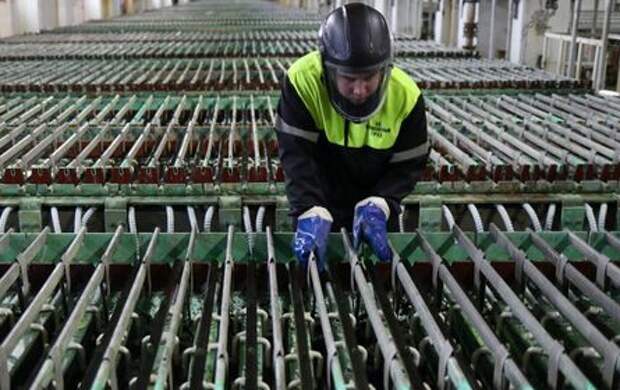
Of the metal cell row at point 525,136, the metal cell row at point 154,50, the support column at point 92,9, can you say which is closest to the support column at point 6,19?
the metal cell row at point 154,50

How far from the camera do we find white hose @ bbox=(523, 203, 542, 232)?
9.05ft

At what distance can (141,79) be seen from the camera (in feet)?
17.6

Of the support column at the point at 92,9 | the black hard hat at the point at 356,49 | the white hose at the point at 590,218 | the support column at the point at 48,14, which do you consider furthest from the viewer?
the support column at the point at 92,9

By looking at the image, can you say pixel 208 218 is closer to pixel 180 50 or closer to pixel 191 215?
pixel 191 215

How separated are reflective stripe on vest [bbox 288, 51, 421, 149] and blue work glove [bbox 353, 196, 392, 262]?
231 millimetres

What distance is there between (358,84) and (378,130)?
28 centimetres

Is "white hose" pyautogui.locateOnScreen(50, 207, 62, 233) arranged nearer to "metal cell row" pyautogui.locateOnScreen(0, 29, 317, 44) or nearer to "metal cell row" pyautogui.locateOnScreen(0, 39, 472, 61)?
"metal cell row" pyautogui.locateOnScreen(0, 39, 472, 61)

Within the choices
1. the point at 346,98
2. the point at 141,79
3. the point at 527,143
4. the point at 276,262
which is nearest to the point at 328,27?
the point at 346,98

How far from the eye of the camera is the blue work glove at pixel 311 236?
79.3 inches

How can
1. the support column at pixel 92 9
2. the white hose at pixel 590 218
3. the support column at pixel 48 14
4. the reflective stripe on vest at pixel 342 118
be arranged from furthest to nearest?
the support column at pixel 92 9
the support column at pixel 48 14
the white hose at pixel 590 218
the reflective stripe on vest at pixel 342 118

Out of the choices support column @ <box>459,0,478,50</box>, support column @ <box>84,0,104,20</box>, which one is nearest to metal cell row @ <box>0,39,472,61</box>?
support column @ <box>459,0,478,50</box>

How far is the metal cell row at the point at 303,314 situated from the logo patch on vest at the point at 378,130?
0.36 metres

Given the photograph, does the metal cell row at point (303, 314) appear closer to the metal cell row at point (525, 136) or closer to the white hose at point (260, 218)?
the white hose at point (260, 218)

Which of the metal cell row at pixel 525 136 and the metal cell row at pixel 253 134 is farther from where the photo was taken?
the metal cell row at pixel 253 134
